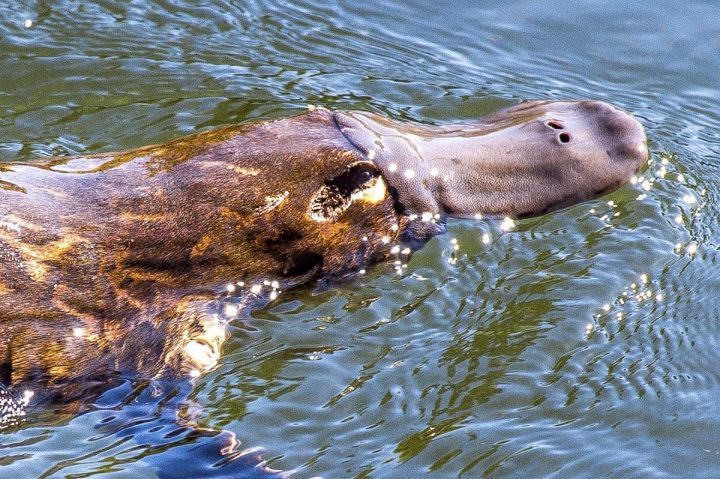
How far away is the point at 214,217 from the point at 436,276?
51.7 inches

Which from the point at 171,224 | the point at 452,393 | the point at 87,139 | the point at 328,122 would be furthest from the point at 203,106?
the point at 452,393

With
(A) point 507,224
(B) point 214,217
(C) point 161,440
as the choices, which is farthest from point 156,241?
(A) point 507,224

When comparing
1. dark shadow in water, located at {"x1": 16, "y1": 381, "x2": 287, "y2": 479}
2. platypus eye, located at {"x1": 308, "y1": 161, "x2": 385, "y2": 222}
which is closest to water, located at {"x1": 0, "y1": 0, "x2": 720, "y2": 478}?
dark shadow in water, located at {"x1": 16, "y1": 381, "x2": 287, "y2": 479}

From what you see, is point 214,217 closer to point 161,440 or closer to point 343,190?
point 343,190

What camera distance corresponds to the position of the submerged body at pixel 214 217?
5031 mm

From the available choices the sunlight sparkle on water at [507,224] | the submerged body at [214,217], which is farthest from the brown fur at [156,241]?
the sunlight sparkle on water at [507,224]

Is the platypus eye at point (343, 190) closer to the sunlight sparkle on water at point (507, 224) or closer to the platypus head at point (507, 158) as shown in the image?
the platypus head at point (507, 158)

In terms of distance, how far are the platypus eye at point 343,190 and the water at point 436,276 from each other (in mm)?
404

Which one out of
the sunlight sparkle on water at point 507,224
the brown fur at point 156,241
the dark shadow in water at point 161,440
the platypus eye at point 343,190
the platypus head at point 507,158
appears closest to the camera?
the dark shadow in water at point 161,440

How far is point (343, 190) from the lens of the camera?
575cm

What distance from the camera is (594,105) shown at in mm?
6770

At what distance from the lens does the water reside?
504 centimetres

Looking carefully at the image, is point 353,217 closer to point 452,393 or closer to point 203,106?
point 452,393

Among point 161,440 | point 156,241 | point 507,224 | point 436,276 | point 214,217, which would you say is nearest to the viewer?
point 161,440
